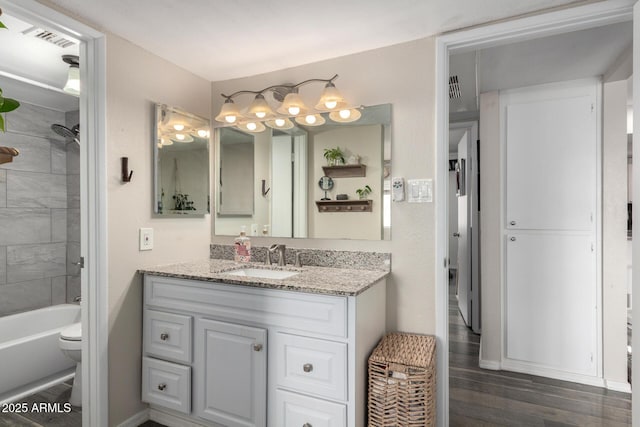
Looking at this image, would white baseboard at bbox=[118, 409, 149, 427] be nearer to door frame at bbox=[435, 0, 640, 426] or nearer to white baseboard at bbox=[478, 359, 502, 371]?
door frame at bbox=[435, 0, 640, 426]

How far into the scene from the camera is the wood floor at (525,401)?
7.16 feet

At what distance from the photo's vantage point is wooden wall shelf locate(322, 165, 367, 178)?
88.0 inches

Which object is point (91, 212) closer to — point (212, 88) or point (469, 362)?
point (212, 88)

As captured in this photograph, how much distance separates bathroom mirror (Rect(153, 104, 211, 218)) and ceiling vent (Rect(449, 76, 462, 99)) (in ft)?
5.99

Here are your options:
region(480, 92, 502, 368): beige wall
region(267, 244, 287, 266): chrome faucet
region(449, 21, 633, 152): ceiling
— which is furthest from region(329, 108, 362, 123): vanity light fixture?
region(480, 92, 502, 368): beige wall

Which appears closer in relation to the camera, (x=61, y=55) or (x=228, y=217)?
(x=61, y=55)


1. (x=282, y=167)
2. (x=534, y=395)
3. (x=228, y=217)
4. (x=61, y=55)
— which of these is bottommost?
(x=534, y=395)

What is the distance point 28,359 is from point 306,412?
2.11 metres

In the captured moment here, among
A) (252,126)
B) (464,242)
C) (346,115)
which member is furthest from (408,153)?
(464,242)

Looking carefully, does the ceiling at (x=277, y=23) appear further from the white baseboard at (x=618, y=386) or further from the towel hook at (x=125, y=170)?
the white baseboard at (x=618, y=386)

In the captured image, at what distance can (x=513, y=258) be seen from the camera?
112 inches

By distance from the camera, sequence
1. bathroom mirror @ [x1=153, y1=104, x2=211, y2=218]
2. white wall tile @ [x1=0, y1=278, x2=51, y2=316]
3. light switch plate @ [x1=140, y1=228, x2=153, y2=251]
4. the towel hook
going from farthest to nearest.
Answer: white wall tile @ [x1=0, y1=278, x2=51, y2=316] → bathroom mirror @ [x1=153, y1=104, x2=211, y2=218] → light switch plate @ [x1=140, y1=228, x2=153, y2=251] → the towel hook

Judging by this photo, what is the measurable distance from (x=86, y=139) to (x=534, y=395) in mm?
3168

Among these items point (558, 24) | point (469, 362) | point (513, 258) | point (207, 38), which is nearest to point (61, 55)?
point (207, 38)
